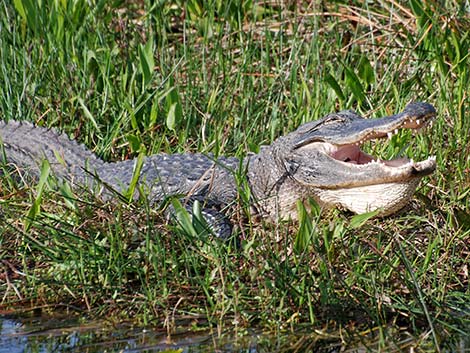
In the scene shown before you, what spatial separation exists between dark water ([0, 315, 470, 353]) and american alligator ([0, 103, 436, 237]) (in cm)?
86

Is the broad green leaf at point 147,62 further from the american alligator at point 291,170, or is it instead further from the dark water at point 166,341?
the dark water at point 166,341

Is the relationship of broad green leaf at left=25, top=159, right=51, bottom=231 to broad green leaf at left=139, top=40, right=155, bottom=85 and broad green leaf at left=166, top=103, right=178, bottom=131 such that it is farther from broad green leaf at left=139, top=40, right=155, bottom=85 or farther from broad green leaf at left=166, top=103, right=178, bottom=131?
broad green leaf at left=139, top=40, right=155, bottom=85

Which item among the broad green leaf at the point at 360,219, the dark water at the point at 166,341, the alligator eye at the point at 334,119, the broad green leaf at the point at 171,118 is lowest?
the broad green leaf at the point at 171,118

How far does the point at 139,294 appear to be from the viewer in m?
4.09

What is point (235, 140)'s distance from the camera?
6082 mm

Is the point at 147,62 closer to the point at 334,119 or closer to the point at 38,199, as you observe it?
the point at 334,119

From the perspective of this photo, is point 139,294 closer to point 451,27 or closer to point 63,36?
point 63,36

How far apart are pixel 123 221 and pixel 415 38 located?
3.03 metres

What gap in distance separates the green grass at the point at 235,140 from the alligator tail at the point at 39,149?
17cm

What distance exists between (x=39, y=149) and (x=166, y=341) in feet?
8.24

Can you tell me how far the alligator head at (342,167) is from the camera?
4.81 m

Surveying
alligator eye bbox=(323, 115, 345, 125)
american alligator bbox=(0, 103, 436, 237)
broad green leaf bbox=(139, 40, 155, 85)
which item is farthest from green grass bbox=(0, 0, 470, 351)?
alligator eye bbox=(323, 115, 345, 125)

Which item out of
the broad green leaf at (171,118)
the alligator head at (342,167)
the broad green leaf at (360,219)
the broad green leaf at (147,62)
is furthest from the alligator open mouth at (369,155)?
the broad green leaf at (147,62)

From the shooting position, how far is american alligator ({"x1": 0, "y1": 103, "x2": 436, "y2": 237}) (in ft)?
15.9
